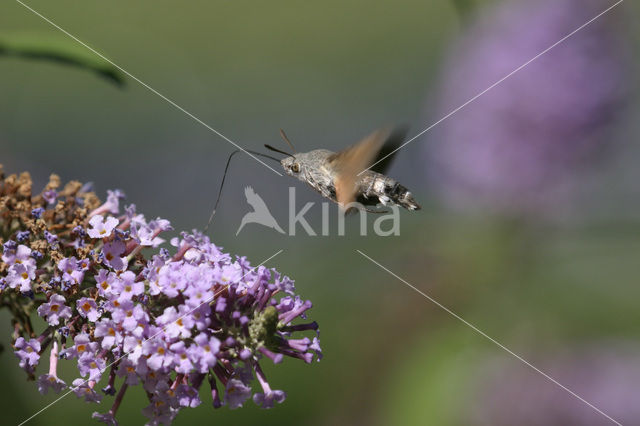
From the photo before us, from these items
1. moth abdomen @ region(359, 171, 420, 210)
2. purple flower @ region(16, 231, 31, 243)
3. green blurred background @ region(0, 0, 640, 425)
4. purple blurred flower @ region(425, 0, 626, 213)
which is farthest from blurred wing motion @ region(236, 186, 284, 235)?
purple flower @ region(16, 231, 31, 243)

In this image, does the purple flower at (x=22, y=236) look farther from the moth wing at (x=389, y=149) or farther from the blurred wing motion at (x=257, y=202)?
the blurred wing motion at (x=257, y=202)

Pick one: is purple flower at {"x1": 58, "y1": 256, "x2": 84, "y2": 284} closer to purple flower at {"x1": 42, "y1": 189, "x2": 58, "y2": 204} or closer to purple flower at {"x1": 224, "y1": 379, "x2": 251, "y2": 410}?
Result: purple flower at {"x1": 42, "y1": 189, "x2": 58, "y2": 204}

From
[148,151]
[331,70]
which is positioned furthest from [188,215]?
[331,70]

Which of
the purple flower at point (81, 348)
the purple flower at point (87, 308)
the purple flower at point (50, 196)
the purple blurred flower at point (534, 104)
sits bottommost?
the purple flower at point (81, 348)

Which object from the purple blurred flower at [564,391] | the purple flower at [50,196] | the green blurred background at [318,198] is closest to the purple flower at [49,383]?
the purple flower at [50,196]

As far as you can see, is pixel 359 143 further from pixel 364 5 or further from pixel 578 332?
pixel 364 5

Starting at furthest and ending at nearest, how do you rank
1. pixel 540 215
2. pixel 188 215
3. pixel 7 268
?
1. pixel 188 215
2. pixel 540 215
3. pixel 7 268

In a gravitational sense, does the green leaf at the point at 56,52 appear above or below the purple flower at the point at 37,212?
above
